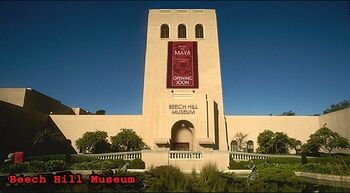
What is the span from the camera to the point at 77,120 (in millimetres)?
31219

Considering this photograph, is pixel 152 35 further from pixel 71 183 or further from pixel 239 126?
pixel 71 183

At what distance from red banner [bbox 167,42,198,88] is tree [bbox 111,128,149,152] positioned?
5.87 meters

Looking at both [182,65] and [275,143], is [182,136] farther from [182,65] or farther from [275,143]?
[275,143]

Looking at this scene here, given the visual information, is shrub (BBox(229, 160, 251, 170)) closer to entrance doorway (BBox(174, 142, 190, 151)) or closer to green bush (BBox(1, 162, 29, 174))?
entrance doorway (BBox(174, 142, 190, 151))

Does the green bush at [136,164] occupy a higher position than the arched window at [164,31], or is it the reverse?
the arched window at [164,31]

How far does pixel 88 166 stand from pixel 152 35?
17521 mm

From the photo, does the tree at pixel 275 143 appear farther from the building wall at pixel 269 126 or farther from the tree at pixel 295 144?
the building wall at pixel 269 126

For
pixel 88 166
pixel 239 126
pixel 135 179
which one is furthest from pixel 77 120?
pixel 135 179

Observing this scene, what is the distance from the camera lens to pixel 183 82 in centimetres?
2923

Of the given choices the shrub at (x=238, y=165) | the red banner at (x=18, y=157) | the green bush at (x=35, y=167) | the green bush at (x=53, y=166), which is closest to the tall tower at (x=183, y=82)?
the shrub at (x=238, y=165)

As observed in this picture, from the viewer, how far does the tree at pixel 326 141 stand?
84.7 feet

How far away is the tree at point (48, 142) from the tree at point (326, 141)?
75.7ft

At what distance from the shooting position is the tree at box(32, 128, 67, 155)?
26.6m

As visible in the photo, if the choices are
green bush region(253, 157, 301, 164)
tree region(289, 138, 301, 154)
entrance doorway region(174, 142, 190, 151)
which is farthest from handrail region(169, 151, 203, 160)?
tree region(289, 138, 301, 154)
